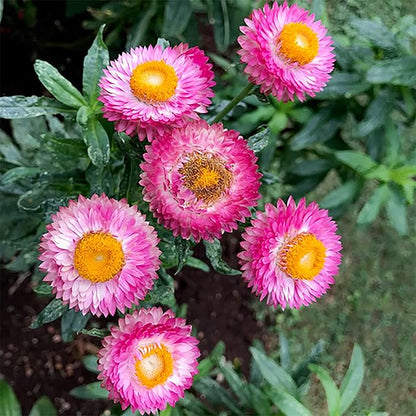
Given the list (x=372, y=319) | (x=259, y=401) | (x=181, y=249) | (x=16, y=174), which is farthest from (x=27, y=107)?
(x=372, y=319)

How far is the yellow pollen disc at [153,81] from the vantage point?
1.10 metres

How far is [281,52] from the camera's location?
1.15 meters

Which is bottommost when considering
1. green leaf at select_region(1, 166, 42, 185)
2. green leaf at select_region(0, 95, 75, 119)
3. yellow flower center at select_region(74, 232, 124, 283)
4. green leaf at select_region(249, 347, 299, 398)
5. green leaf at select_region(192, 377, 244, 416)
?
green leaf at select_region(192, 377, 244, 416)

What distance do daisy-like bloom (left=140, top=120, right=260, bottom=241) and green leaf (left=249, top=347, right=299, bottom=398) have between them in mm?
648

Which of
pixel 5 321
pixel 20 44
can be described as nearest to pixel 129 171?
pixel 5 321

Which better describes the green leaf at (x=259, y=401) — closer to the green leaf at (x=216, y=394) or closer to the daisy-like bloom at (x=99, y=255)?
the green leaf at (x=216, y=394)

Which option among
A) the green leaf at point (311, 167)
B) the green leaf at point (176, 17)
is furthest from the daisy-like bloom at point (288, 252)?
the green leaf at point (176, 17)

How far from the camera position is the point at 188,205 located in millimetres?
1061

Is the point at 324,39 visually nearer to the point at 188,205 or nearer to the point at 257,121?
the point at 188,205

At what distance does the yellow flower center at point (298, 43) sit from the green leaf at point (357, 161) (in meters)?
0.73

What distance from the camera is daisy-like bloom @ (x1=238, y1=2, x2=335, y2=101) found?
44.8 inches

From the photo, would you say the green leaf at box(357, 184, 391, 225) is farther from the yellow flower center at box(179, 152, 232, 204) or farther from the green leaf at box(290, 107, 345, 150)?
the yellow flower center at box(179, 152, 232, 204)

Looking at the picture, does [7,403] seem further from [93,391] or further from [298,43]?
[298,43]

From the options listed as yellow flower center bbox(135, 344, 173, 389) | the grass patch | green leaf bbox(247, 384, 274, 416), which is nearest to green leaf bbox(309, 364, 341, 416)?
green leaf bbox(247, 384, 274, 416)
